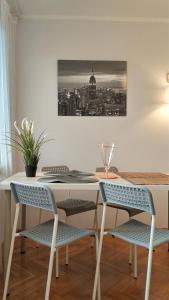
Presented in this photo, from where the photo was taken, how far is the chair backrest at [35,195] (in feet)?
5.00

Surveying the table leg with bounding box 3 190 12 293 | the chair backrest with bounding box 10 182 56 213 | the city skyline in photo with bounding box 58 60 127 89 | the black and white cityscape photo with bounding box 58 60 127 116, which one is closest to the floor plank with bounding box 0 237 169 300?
the table leg with bounding box 3 190 12 293

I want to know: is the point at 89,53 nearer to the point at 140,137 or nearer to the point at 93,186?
the point at 140,137

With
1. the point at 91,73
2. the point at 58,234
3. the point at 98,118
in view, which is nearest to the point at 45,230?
the point at 58,234

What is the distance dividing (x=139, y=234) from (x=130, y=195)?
32cm

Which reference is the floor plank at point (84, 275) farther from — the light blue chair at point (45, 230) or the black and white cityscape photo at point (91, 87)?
the black and white cityscape photo at point (91, 87)

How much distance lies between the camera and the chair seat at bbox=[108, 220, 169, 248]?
1.53 metres

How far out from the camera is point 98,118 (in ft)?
10.2

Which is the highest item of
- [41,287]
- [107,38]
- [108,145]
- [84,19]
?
[84,19]

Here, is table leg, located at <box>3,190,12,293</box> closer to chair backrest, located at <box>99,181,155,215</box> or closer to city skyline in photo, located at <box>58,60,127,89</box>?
chair backrest, located at <box>99,181,155,215</box>

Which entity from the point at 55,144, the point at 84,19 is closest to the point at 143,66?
the point at 84,19

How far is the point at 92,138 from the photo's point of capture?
3127 mm

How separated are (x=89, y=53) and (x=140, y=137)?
45.7 inches

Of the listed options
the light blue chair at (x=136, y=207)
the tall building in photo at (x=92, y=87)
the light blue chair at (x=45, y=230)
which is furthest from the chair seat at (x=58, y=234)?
the tall building in photo at (x=92, y=87)

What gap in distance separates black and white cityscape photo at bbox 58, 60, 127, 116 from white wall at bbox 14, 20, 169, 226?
2.8 inches
